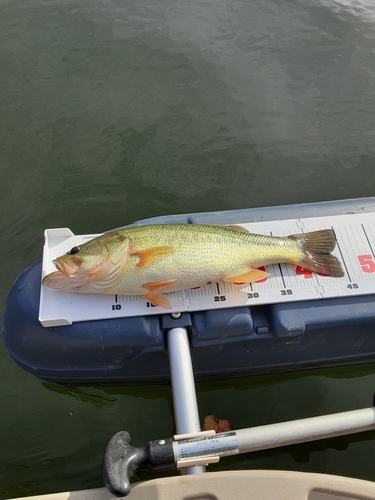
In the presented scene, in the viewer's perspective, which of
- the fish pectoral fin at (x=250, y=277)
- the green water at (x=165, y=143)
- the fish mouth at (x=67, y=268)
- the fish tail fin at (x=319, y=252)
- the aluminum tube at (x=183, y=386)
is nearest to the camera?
the aluminum tube at (x=183, y=386)

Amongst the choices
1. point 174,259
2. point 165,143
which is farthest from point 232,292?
point 165,143

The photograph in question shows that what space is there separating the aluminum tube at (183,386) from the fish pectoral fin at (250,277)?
522 millimetres

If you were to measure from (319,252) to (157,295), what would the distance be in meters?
1.29

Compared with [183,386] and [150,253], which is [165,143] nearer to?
[150,253]

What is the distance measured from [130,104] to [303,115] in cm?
239

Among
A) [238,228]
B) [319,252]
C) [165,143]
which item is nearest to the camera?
[319,252]

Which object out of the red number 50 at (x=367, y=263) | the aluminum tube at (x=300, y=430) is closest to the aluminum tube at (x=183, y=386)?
the aluminum tube at (x=300, y=430)

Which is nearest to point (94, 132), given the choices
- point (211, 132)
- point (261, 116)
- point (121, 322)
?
point (211, 132)

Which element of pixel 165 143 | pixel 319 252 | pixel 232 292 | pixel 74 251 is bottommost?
pixel 232 292

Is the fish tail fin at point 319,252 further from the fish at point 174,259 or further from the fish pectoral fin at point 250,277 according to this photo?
the fish pectoral fin at point 250,277

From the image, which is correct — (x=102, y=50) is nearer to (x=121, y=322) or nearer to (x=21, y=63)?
(x=21, y=63)

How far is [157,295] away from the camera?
2818 mm

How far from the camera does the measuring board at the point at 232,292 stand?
2.83m

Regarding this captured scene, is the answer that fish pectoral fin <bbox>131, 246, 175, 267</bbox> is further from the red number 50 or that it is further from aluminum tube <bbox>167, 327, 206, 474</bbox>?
the red number 50
